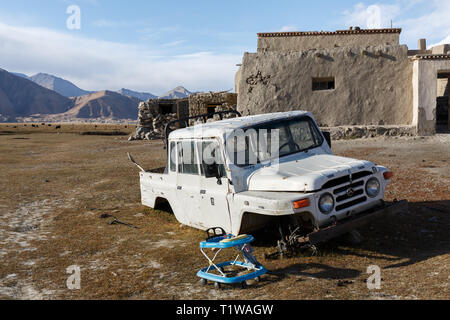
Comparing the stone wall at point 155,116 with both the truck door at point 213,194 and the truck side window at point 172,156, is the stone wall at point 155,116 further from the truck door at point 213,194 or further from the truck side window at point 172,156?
the truck door at point 213,194

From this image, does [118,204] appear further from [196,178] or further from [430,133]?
[430,133]

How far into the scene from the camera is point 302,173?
4910mm

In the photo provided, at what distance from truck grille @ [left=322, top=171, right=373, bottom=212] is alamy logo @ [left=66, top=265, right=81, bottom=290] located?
319cm

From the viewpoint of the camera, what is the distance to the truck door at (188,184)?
234 inches

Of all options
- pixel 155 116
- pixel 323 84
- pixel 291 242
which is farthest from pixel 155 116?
pixel 291 242

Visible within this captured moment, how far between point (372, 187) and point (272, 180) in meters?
1.36

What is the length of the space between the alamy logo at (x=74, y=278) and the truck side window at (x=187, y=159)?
212 centimetres

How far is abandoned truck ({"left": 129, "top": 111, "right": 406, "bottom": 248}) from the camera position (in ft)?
15.1

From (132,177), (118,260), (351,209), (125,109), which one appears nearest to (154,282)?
(118,260)

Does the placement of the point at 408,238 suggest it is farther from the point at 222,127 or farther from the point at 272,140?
the point at 222,127

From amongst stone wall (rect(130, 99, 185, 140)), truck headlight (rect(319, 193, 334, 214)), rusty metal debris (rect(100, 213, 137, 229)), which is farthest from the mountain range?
truck headlight (rect(319, 193, 334, 214))

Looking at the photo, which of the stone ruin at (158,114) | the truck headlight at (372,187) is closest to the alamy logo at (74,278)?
the truck headlight at (372,187)

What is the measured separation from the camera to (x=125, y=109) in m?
181

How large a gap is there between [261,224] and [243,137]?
1273 millimetres
